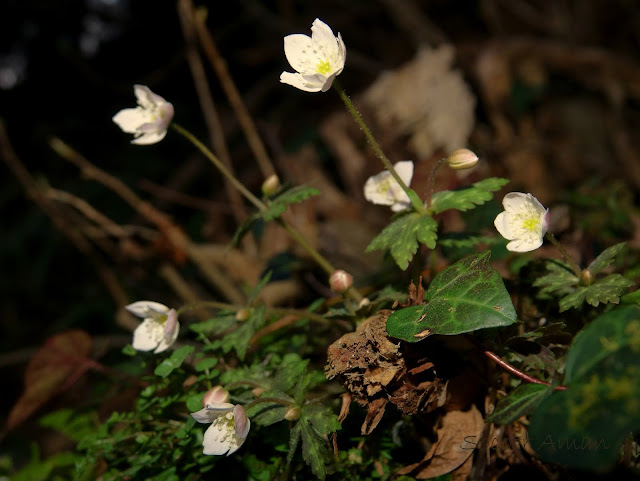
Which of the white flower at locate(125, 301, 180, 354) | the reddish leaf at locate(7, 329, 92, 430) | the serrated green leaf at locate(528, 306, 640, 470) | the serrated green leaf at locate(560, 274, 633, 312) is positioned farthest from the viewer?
the reddish leaf at locate(7, 329, 92, 430)

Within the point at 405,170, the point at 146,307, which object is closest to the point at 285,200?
the point at 405,170

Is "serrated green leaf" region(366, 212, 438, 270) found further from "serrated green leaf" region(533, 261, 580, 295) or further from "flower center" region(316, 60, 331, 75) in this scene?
"flower center" region(316, 60, 331, 75)

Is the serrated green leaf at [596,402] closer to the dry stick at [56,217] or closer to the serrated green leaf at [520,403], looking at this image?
the serrated green leaf at [520,403]

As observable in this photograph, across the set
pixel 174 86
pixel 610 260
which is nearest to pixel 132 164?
pixel 174 86

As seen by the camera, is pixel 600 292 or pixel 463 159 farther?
pixel 463 159

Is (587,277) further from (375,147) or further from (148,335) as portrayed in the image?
(148,335)

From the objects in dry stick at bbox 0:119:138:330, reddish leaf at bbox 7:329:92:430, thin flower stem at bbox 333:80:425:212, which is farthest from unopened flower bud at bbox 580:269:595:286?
dry stick at bbox 0:119:138:330
